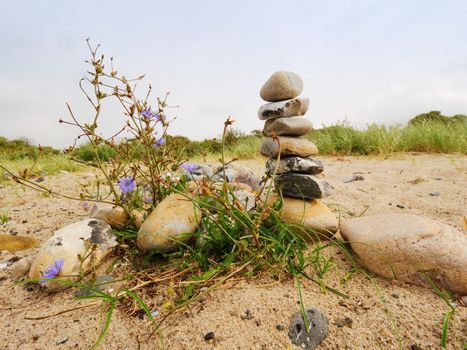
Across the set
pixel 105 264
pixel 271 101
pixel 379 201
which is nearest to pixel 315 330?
pixel 105 264

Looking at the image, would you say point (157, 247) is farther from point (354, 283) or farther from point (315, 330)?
point (354, 283)

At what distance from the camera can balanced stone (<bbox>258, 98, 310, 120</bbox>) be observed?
2.26m

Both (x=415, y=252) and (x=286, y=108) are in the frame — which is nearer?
(x=415, y=252)

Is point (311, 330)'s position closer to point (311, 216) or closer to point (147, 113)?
point (311, 216)

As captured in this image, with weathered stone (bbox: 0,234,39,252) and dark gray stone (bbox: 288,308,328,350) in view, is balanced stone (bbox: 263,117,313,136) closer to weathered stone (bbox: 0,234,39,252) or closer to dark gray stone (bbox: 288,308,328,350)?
dark gray stone (bbox: 288,308,328,350)

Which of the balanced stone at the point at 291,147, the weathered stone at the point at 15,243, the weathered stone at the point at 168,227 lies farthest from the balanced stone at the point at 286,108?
the weathered stone at the point at 15,243

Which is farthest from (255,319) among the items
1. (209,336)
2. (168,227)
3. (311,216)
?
(311,216)

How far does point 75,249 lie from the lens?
6.45 feet

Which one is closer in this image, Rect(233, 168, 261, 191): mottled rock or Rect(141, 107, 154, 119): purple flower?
Rect(141, 107, 154, 119): purple flower

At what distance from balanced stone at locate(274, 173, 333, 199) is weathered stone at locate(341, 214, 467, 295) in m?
0.42

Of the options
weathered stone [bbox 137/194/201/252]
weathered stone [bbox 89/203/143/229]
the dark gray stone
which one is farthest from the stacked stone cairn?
weathered stone [bbox 89/203/143/229]

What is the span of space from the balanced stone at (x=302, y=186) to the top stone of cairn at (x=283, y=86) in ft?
1.87

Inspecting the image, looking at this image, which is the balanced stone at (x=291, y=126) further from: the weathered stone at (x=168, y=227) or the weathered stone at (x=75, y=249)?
the weathered stone at (x=75, y=249)

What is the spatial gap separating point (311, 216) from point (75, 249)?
151cm
